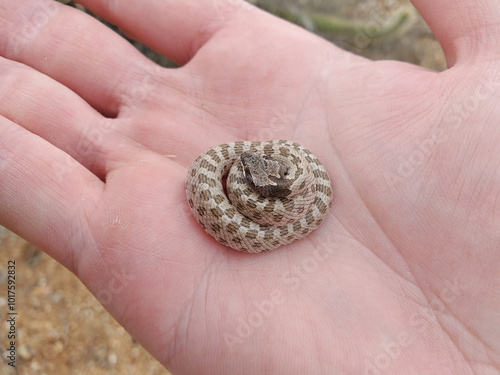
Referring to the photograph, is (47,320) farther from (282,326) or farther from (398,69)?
(398,69)

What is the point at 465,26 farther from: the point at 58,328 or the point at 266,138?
the point at 58,328

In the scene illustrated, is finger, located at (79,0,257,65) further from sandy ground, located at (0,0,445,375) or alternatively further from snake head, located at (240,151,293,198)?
sandy ground, located at (0,0,445,375)

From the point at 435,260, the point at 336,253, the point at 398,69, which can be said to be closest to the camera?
the point at 435,260

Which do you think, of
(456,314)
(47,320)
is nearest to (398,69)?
(456,314)

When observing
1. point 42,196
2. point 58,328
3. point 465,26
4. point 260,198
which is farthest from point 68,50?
point 465,26

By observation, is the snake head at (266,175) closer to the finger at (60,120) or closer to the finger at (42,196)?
the finger at (60,120)

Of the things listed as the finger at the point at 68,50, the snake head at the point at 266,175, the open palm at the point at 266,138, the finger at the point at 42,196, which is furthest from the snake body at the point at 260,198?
the finger at the point at 68,50

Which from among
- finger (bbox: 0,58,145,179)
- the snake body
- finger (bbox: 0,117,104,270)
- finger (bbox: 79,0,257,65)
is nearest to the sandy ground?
finger (bbox: 0,117,104,270)
